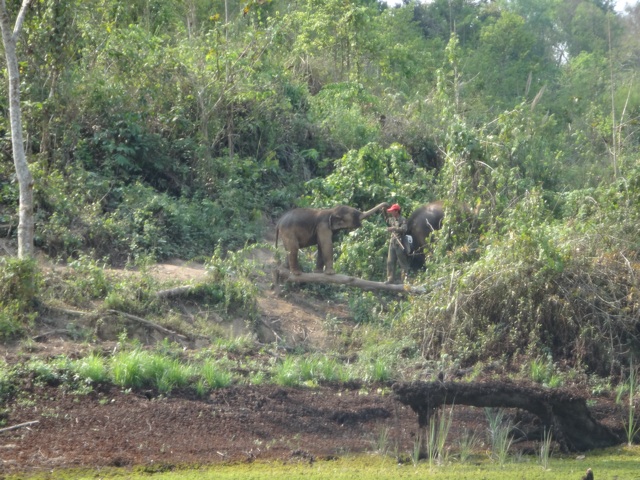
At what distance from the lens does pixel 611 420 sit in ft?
28.9

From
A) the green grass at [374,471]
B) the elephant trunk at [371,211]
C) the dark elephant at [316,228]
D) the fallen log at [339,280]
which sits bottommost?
the green grass at [374,471]

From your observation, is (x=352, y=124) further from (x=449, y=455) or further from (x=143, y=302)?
(x=449, y=455)

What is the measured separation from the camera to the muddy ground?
7.09 m

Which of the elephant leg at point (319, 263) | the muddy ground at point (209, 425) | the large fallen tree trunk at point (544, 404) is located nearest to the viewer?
the muddy ground at point (209, 425)

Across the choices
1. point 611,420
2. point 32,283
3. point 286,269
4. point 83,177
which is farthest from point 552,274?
point 83,177

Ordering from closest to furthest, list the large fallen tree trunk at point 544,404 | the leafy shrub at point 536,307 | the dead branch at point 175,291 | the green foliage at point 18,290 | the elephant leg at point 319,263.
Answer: the large fallen tree trunk at point 544,404
the green foliage at point 18,290
the leafy shrub at point 536,307
the dead branch at point 175,291
the elephant leg at point 319,263

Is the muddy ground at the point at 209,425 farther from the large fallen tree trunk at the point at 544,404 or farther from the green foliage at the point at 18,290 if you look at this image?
the green foliage at the point at 18,290

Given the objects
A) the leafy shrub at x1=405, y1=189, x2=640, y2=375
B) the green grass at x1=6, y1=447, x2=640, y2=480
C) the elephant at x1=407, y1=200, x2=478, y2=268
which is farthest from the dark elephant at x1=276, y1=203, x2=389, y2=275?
the green grass at x1=6, y1=447, x2=640, y2=480

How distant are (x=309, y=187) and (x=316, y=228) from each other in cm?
282

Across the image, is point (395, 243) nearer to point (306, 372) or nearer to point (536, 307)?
point (536, 307)

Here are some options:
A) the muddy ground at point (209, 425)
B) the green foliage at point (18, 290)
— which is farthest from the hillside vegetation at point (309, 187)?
the muddy ground at point (209, 425)

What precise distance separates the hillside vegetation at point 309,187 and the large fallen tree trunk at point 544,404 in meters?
1.77

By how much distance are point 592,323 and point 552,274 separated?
2.43 ft

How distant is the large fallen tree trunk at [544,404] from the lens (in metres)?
7.81
